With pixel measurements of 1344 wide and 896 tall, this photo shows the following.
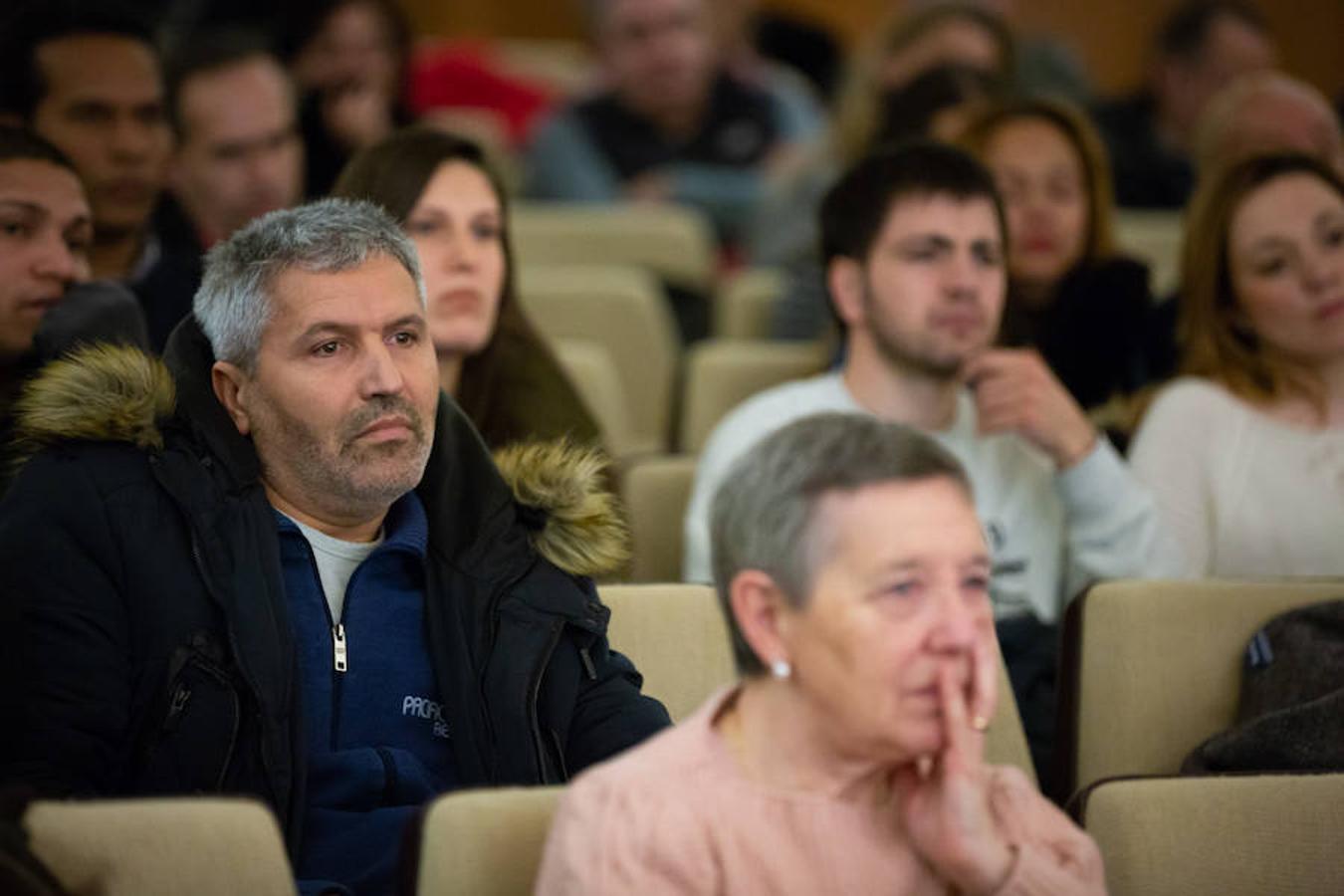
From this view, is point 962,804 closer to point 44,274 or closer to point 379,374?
point 379,374

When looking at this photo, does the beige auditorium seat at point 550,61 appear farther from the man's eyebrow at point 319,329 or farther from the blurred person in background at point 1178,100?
the man's eyebrow at point 319,329

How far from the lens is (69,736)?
2020mm

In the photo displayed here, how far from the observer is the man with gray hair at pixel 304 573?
2.07 metres

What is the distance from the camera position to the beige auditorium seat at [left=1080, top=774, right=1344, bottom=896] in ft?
6.44

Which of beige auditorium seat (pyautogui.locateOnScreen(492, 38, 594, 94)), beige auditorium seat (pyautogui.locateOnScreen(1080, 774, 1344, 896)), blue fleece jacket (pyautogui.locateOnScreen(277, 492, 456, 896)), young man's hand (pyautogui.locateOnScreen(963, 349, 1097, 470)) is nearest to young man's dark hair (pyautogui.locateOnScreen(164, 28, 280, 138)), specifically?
young man's hand (pyautogui.locateOnScreen(963, 349, 1097, 470))

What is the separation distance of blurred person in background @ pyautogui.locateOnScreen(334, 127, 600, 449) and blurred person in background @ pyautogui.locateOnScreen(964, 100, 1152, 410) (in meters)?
1.03

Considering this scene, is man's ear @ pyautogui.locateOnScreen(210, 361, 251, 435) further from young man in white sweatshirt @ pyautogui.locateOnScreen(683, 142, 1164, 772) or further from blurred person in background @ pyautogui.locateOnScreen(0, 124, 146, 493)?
young man in white sweatshirt @ pyautogui.locateOnScreen(683, 142, 1164, 772)

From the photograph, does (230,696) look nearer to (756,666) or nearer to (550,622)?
(550,622)

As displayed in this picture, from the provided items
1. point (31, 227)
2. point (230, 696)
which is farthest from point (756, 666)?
point (31, 227)

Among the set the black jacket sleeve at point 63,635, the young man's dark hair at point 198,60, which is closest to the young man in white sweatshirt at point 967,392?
the black jacket sleeve at point 63,635

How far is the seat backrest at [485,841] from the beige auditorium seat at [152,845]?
148 millimetres

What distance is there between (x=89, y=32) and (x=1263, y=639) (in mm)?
2355

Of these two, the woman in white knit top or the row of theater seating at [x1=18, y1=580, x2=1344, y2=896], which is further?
the woman in white knit top

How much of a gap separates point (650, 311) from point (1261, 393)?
1.43 metres
